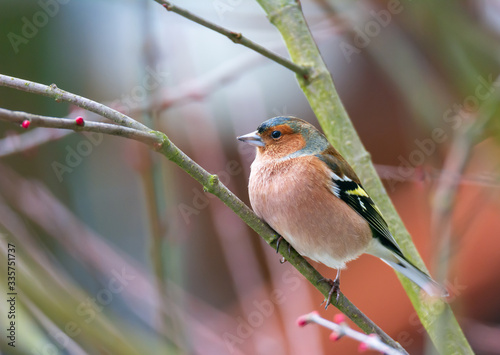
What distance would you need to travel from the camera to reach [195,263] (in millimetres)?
5613

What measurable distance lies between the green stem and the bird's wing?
0.60 feet

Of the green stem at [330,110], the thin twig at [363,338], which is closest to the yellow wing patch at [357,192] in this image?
the green stem at [330,110]

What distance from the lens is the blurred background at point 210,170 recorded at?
1861 mm

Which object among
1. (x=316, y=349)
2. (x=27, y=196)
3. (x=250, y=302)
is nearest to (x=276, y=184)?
(x=316, y=349)

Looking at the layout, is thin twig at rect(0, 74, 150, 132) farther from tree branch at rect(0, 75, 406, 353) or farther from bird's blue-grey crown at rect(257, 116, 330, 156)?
bird's blue-grey crown at rect(257, 116, 330, 156)

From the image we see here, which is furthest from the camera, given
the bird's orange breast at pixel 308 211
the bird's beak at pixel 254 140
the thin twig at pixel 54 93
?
the bird's beak at pixel 254 140

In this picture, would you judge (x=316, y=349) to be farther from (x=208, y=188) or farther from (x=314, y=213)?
(x=208, y=188)

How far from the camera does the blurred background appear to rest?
6.11 feet

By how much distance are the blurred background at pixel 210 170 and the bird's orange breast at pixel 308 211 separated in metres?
0.32

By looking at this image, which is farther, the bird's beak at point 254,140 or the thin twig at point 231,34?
the bird's beak at point 254,140

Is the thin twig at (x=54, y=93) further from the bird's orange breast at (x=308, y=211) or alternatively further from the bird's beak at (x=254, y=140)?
the bird's beak at (x=254, y=140)

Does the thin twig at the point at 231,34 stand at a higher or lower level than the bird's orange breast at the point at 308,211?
higher

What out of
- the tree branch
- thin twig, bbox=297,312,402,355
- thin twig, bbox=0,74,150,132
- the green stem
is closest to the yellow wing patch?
the green stem

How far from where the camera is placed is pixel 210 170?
145 inches
